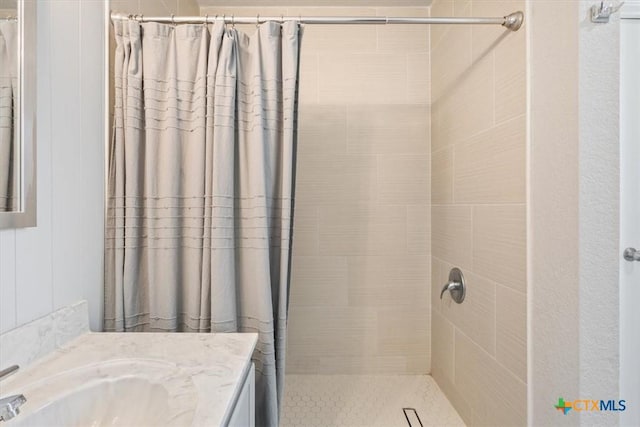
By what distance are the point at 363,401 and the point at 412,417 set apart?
0.77 feet

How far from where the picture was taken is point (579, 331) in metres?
0.82

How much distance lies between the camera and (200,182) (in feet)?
3.39

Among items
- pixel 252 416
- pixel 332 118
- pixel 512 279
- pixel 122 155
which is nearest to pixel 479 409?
pixel 512 279

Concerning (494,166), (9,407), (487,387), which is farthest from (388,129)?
(9,407)

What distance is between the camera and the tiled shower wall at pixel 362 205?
1.79 meters

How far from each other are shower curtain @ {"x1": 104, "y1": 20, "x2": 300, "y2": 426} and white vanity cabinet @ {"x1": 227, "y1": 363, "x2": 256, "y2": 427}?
0.12m

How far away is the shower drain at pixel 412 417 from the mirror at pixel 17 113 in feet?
5.06

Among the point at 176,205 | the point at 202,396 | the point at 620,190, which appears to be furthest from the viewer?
the point at 176,205

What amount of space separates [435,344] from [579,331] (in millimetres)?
1019

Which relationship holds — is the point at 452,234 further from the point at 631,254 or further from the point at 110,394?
the point at 110,394

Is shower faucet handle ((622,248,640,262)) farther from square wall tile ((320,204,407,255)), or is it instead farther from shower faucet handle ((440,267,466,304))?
square wall tile ((320,204,407,255))

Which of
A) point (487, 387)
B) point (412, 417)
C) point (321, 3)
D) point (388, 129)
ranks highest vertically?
point (321, 3)

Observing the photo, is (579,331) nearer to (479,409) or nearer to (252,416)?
(479,409)

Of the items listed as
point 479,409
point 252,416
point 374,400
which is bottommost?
point 374,400
